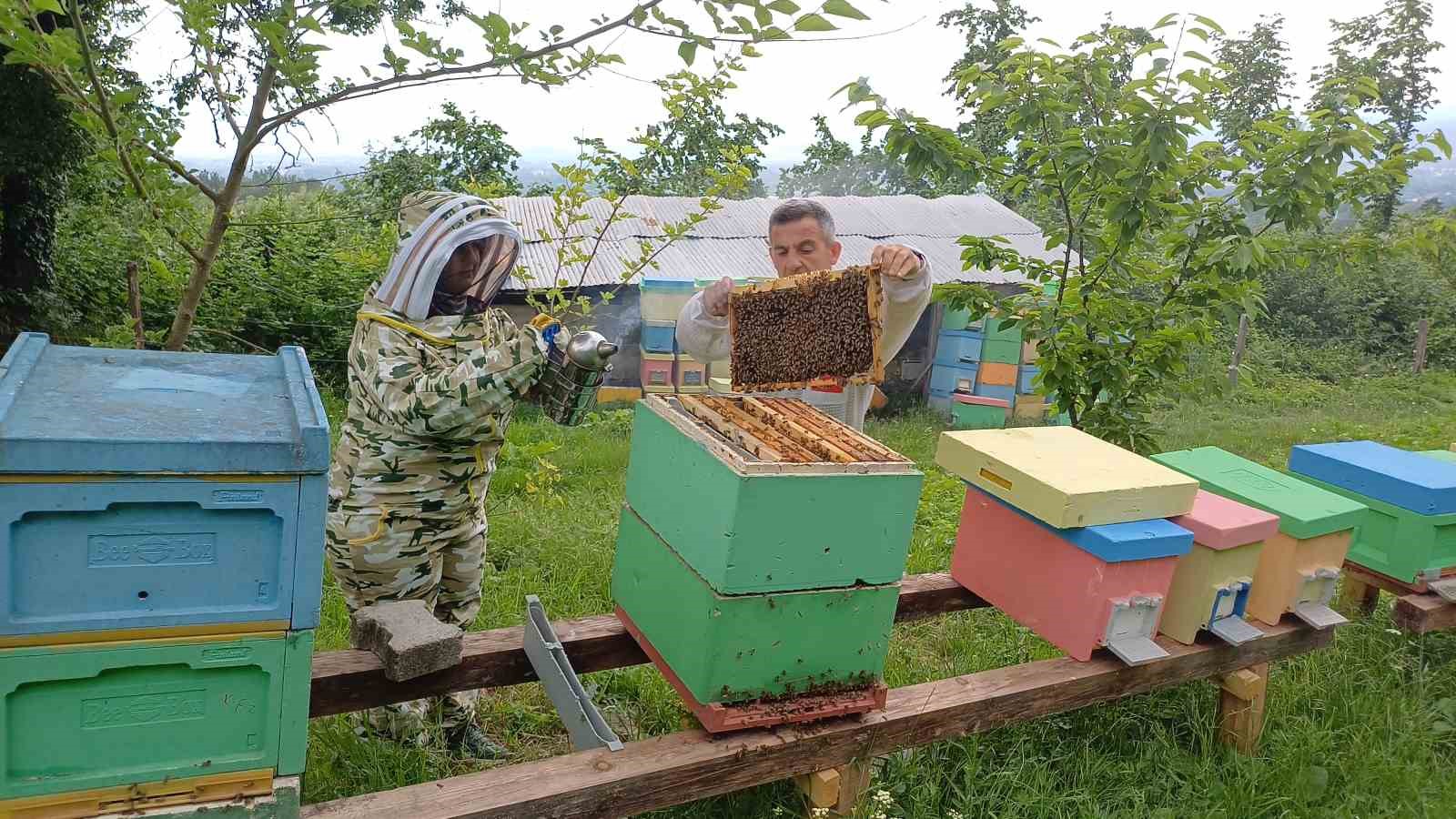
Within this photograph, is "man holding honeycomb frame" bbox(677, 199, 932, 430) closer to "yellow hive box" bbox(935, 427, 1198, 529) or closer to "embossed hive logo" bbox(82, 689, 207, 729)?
"yellow hive box" bbox(935, 427, 1198, 529)

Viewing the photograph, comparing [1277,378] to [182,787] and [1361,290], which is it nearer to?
[1361,290]

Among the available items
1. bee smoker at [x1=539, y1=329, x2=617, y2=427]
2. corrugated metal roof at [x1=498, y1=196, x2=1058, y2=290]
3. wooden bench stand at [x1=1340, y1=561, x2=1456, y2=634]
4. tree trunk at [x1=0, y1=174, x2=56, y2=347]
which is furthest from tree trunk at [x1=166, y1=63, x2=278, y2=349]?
corrugated metal roof at [x1=498, y1=196, x2=1058, y2=290]

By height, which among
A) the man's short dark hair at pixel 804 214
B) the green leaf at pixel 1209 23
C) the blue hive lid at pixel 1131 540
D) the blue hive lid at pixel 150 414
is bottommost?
the blue hive lid at pixel 1131 540

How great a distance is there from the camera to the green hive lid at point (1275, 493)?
2963 millimetres

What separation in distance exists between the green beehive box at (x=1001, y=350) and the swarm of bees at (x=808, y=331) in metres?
7.91

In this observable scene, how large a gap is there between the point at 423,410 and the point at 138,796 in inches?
39.1

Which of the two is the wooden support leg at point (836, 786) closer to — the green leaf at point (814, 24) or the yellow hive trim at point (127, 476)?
the yellow hive trim at point (127, 476)

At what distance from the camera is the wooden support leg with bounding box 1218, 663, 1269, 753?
10.4 ft

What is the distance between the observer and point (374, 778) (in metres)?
2.64

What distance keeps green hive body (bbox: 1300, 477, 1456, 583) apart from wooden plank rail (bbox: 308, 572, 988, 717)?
9.41ft

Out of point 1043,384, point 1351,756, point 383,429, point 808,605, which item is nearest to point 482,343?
point 383,429

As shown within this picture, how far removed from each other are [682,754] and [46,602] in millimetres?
1288

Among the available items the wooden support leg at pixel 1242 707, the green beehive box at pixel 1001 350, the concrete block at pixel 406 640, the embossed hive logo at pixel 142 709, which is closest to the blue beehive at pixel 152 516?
the embossed hive logo at pixel 142 709

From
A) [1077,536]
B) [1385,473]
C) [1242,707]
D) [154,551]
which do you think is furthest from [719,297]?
[1385,473]
